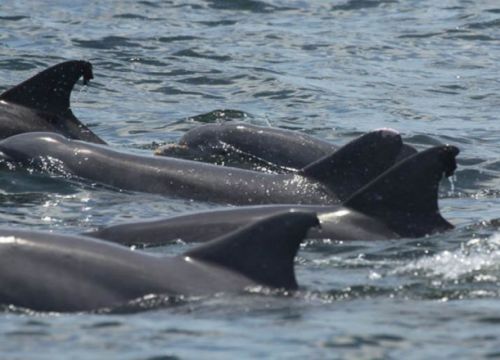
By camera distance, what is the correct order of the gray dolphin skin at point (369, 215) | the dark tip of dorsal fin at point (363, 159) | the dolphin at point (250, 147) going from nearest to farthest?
the gray dolphin skin at point (369, 215) < the dark tip of dorsal fin at point (363, 159) < the dolphin at point (250, 147)

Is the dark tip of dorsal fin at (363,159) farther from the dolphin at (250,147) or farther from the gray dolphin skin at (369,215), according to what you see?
the dolphin at (250,147)

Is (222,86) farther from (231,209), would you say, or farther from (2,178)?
(231,209)

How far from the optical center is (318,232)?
11.8m

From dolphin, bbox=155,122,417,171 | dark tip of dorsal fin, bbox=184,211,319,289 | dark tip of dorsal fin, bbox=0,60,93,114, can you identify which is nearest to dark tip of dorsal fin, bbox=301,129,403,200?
dolphin, bbox=155,122,417,171

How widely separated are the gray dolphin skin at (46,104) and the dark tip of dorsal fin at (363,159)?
409cm

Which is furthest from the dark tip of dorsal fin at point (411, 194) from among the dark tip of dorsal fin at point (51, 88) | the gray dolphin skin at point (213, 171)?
the dark tip of dorsal fin at point (51, 88)

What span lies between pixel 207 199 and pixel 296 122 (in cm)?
621

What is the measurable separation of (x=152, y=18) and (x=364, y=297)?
18.6m

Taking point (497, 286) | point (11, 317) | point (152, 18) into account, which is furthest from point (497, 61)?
point (11, 317)

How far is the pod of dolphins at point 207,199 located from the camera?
9312 mm

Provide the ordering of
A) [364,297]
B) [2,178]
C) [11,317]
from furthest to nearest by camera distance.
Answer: [2,178], [364,297], [11,317]

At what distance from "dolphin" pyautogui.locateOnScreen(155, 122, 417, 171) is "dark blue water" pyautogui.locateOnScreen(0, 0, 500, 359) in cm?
136

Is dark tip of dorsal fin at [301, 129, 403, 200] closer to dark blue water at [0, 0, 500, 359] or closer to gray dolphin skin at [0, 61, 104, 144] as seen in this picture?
dark blue water at [0, 0, 500, 359]

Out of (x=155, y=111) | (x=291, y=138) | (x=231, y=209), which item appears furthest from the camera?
(x=155, y=111)
